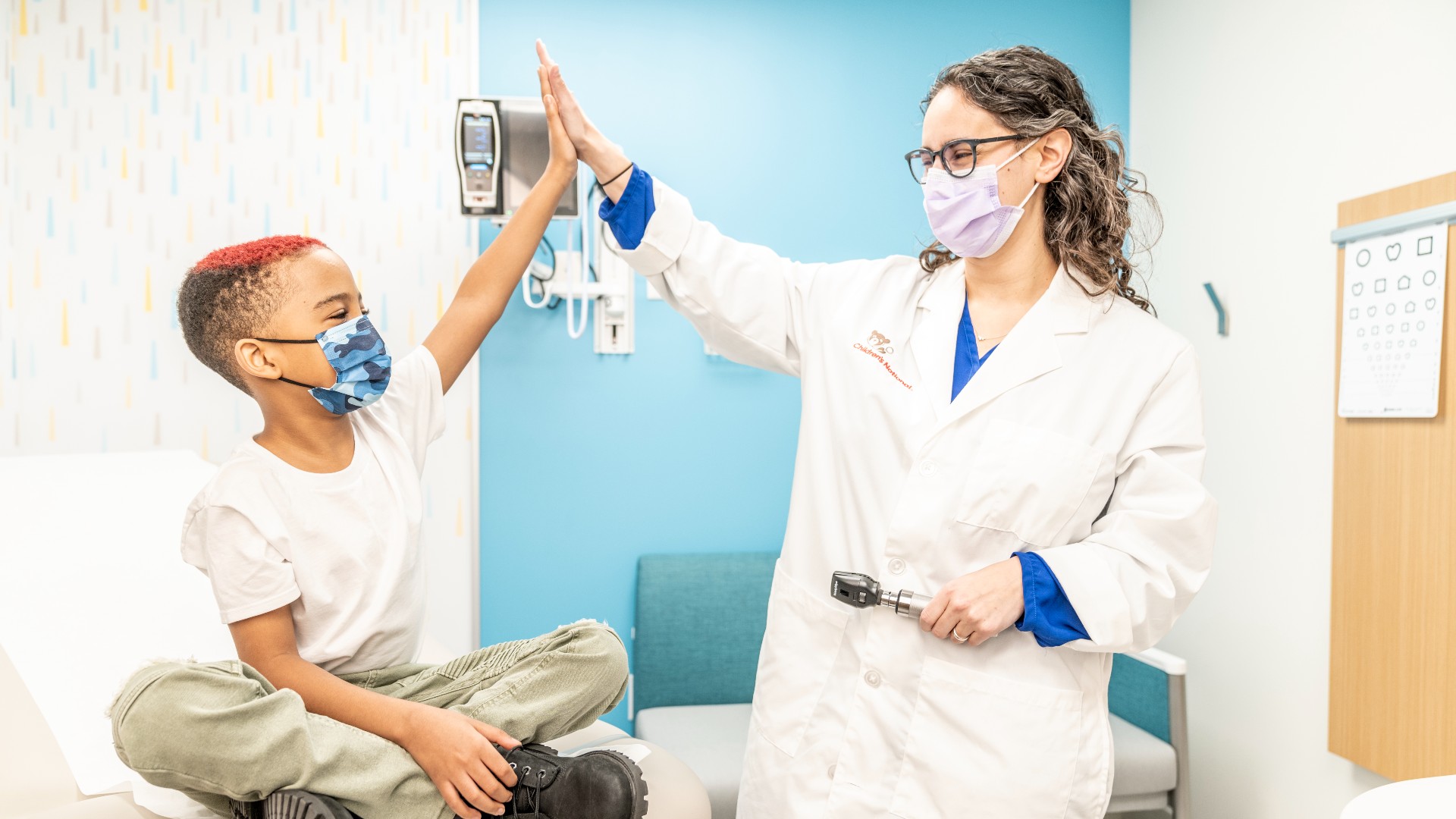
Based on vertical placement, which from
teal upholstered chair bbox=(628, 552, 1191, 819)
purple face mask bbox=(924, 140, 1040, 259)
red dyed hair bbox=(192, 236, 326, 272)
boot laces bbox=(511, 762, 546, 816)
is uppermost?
purple face mask bbox=(924, 140, 1040, 259)

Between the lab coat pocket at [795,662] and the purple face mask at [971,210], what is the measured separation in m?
0.51

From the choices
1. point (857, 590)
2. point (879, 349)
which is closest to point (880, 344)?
point (879, 349)

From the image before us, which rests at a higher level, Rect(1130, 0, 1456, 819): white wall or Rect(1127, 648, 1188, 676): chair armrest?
Rect(1130, 0, 1456, 819): white wall

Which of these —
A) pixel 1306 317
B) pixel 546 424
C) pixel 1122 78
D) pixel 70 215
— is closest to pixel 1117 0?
pixel 1122 78

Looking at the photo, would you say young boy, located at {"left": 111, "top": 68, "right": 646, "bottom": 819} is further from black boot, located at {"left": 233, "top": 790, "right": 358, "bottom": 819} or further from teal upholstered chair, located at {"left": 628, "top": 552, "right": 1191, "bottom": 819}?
teal upholstered chair, located at {"left": 628, "top": 552, "right": 1191, "bottom": 819}

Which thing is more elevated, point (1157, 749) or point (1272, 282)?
point (1272, 282)

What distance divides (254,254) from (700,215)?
1392mm

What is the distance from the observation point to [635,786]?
0.99m

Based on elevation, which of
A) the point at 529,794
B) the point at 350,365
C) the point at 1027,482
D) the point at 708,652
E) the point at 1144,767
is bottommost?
the point at 1144,767

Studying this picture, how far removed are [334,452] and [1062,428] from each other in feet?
3.06

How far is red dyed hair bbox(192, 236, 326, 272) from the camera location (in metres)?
1.19

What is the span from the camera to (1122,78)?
2.67m

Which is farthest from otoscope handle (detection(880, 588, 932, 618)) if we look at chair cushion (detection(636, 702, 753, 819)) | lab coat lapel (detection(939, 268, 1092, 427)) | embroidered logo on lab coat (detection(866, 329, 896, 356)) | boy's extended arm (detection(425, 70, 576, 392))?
chair cushion (detection(636, 702, 753, 819))

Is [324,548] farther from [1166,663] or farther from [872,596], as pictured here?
[1166,663]
